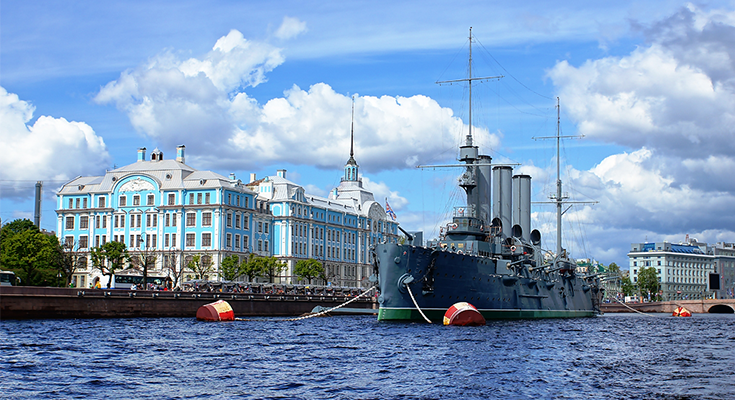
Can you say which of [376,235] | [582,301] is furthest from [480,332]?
[376,235]

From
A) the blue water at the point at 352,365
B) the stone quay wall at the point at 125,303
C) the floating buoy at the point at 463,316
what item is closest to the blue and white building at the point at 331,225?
the stone quay wall at the point at 125,303

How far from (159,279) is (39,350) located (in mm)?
59133

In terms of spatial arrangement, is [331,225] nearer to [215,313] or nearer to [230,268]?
[230,268]

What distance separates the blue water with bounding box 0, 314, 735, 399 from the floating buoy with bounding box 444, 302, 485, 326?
2.54 metres

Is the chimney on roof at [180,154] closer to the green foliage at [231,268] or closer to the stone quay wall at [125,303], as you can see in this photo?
the green foliage at [231,268]

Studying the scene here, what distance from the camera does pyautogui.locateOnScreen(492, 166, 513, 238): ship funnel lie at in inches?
2864

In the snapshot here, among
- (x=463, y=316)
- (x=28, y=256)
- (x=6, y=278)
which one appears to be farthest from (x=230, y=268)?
(x=463, y=316)

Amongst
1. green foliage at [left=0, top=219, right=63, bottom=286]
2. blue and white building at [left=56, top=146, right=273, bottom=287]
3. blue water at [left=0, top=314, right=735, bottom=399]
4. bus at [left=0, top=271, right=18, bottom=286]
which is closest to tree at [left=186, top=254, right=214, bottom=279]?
blue and white building at [left=56, top=146, right=273, bottom=287]

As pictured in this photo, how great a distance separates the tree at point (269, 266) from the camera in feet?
342

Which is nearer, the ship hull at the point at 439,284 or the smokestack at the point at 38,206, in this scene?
the ship hull at the point at 439,284

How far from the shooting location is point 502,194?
241 feet

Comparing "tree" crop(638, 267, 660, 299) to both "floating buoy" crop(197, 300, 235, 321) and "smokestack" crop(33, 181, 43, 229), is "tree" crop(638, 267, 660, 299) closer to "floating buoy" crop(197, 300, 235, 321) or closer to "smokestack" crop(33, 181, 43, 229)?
"smokestack" crop(33, 181, 43, 229)

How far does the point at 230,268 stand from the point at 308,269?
15.7m

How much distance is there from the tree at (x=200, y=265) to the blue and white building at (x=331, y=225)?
14.6 metres
